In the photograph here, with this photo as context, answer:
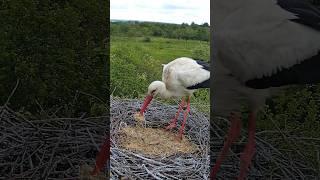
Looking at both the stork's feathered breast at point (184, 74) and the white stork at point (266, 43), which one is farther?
the stork's feathered breast at point (184, 74)

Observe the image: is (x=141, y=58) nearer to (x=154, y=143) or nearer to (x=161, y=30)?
(x=161, y=30)

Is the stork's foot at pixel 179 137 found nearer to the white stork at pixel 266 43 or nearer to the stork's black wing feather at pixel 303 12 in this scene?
the white stork at pixel 266 43

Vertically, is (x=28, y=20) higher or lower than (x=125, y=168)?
higher

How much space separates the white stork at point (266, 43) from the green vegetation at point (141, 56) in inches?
6.7

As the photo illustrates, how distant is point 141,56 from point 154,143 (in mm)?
467

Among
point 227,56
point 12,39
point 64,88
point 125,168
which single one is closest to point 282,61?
point 227,56

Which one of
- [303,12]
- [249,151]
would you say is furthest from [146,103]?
[303,12]

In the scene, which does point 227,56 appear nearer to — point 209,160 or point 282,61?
point 282,61

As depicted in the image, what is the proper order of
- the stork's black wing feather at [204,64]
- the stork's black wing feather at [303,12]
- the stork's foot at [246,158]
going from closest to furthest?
the stork's black wing feather at [303,12]
the stork's black wing feather at [204,64]
the stork's foot at [246,158]

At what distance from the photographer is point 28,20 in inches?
119

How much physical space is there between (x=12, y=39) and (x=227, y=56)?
1192 mm

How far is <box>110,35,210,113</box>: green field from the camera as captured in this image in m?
2.85

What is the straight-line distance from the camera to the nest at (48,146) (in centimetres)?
294

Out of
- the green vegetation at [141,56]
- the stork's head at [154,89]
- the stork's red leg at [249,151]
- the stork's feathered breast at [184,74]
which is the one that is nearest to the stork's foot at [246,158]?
the stork's red leg at [249,151]
